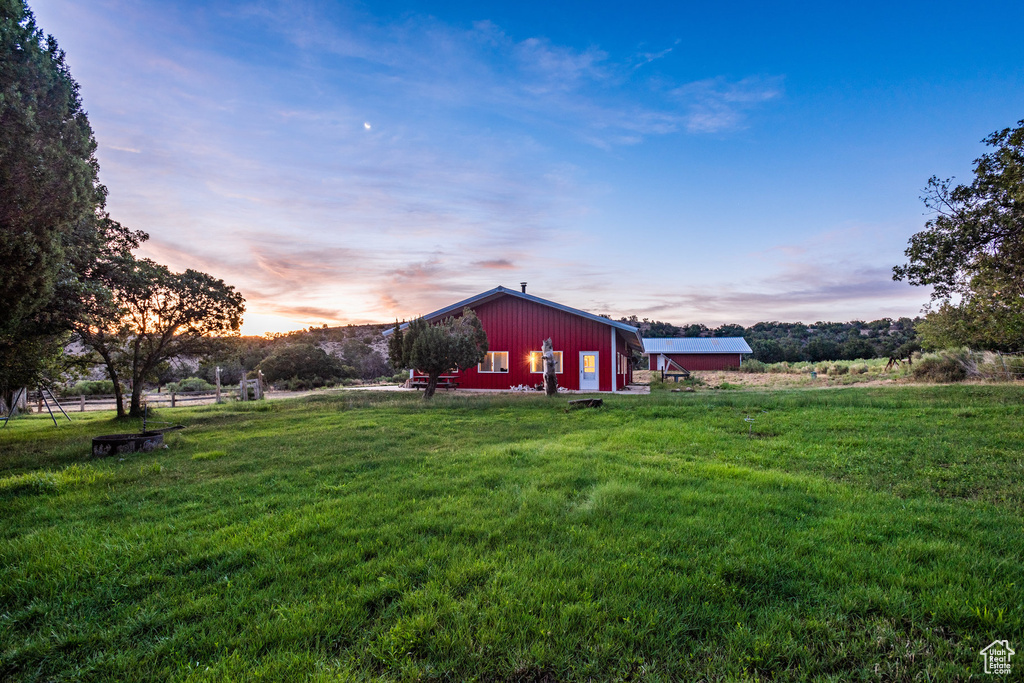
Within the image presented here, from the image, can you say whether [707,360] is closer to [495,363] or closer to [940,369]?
[940,369]

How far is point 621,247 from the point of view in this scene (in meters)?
23.9

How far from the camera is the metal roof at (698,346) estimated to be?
47.4 metres

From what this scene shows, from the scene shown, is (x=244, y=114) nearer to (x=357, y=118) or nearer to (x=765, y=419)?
(x=357, y=118)

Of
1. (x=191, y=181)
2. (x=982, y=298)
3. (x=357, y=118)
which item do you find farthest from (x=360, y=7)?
(x=982, y=298)

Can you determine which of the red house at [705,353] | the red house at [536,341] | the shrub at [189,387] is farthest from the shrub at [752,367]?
the shrub at [189,387]

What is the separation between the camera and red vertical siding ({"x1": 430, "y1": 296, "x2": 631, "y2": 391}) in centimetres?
2419

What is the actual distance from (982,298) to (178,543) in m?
17.4

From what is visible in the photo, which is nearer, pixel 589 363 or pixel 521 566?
pixel 521 566

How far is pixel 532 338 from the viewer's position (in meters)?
24.9

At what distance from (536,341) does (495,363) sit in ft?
9.30

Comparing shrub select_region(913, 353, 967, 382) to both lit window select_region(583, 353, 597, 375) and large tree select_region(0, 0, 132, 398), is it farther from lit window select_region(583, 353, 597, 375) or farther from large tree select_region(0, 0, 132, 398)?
large tree select_region(0, 0, 132, 398)

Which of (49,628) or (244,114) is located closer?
(49,628)
